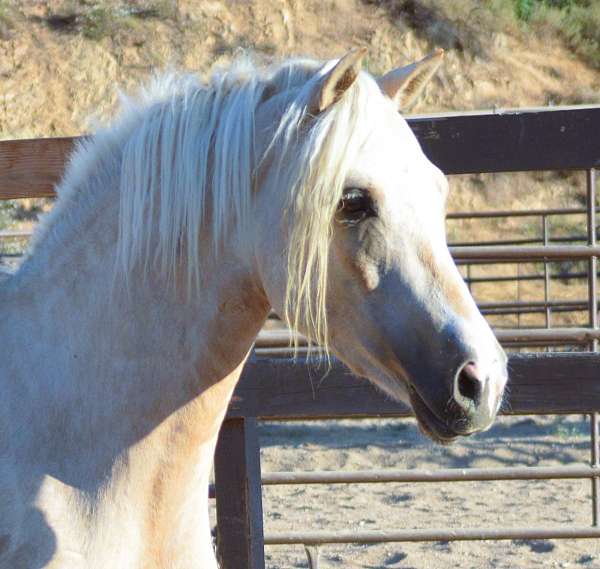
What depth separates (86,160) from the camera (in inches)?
82.0

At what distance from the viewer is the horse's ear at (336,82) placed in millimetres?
1766

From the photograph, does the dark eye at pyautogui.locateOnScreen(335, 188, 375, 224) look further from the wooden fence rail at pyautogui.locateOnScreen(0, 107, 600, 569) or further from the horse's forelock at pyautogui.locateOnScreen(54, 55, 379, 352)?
the wooden fence rail at pyautogui.locateOnScreen(0, 107, 600, 569)

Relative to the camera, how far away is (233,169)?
1881 millimetres

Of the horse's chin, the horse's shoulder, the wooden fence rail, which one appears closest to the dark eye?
the horse's chin

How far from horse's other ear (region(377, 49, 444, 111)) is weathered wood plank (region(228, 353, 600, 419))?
1.02 metres

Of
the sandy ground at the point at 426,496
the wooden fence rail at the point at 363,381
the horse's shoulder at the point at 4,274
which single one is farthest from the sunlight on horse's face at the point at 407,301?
the sandy ground at the point at 426,496

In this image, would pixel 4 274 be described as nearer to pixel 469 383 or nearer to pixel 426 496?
pixel 469 383

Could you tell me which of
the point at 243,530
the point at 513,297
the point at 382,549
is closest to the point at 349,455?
the point at 382,549

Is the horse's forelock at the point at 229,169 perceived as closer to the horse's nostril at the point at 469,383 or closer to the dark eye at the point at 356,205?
the dark eye at the point at 356,205

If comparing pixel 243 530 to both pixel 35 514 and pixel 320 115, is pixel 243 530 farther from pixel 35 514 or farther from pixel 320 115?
pixel 320 115

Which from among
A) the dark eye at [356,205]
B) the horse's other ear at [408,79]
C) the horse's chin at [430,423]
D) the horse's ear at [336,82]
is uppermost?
the horse's ear at [336,82]

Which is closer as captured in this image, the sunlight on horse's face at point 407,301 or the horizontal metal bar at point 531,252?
the sunlight on horse's face at point 407,301

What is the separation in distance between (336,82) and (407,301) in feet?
1.48

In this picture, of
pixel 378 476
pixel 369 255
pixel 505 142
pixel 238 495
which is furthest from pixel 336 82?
pixel 378 476
